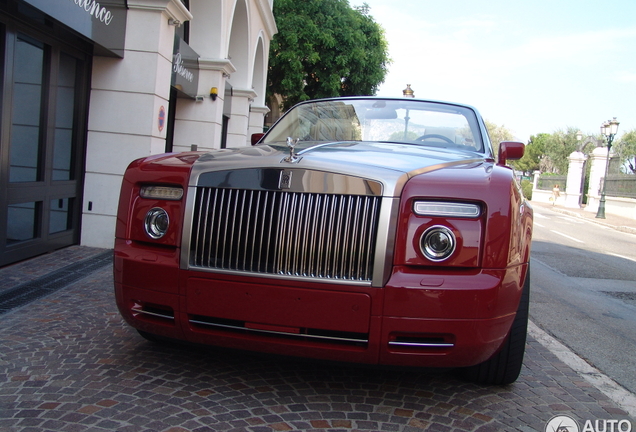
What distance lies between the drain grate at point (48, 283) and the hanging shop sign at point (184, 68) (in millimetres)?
4062

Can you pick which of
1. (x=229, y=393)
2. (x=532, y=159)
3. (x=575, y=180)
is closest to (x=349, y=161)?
(x=229, y=393)

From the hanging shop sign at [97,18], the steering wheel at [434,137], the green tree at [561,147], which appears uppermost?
the green tree at [561,147]

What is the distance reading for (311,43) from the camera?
80.4ft

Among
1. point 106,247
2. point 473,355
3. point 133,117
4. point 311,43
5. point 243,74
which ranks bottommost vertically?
point 106,247

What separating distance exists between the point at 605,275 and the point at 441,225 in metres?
7.86

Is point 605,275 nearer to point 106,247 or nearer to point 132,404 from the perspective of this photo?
point 106,247

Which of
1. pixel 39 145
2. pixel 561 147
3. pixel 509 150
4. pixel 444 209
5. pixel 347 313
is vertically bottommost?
pixel 347 313

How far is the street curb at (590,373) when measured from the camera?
3331 millimetres

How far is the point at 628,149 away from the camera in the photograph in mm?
56719

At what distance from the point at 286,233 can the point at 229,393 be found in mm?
943

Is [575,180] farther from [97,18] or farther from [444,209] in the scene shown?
[444,209]

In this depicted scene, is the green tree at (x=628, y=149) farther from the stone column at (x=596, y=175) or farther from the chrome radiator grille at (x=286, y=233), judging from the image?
the chrome radiator grille at (x=286, y=233)

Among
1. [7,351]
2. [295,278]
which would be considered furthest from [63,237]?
[295,278]

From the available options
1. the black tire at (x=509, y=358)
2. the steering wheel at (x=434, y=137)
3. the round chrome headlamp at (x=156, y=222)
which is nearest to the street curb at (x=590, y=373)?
the black tire at (x=509, y=358)
